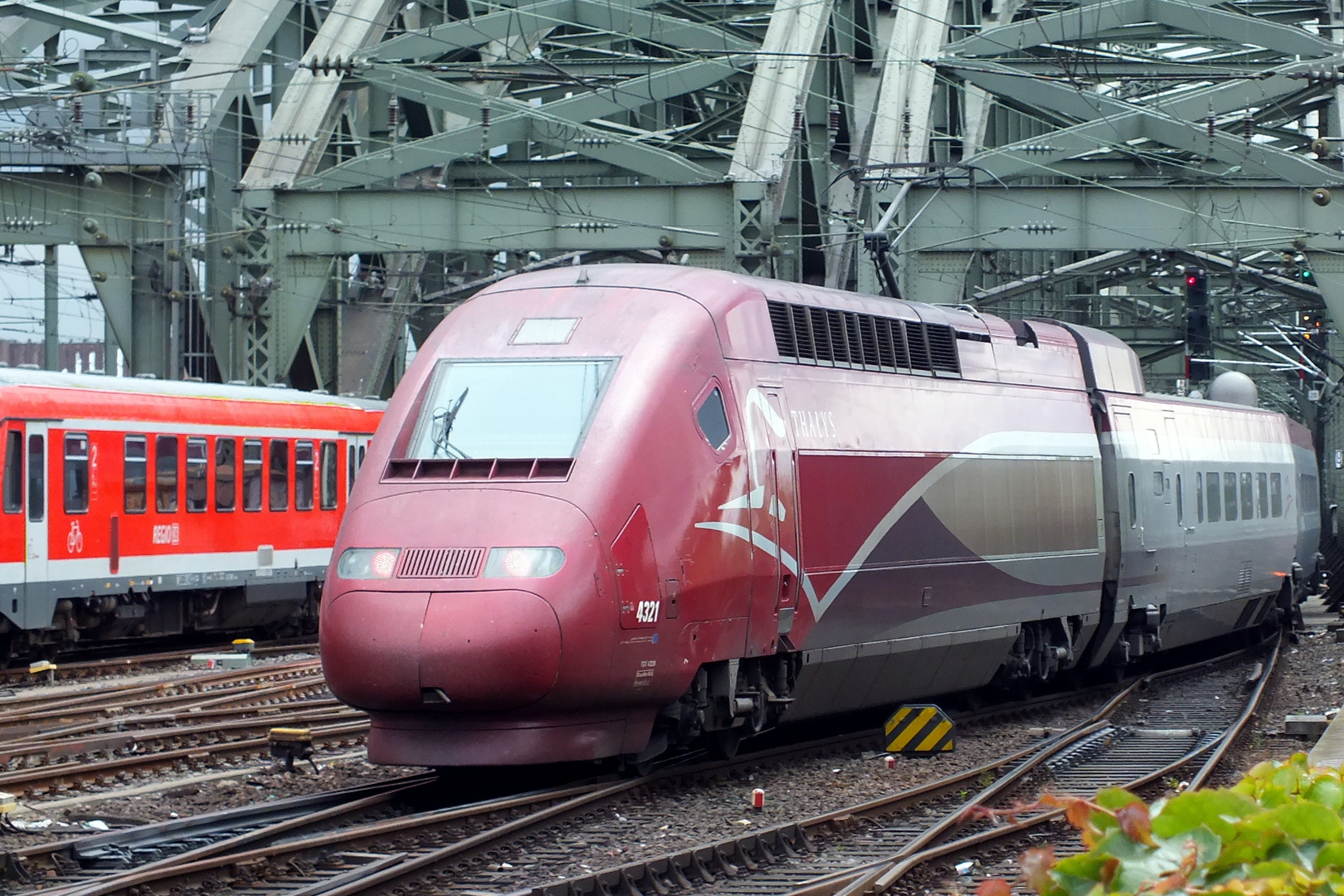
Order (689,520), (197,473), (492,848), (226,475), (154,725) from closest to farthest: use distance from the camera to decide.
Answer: (492,848) → (689,520) → (154,725) → (197,473) → (226,475)

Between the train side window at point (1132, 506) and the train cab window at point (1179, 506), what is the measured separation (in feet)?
4.79

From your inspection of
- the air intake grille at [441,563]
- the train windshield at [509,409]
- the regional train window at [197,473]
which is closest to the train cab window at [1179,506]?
the train windshield at [509,409]

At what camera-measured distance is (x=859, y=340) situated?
1251 centimetres

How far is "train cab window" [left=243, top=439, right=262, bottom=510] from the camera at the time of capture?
2141 cm

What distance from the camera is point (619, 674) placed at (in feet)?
32.1

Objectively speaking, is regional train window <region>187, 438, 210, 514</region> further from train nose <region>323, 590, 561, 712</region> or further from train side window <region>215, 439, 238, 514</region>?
train nose <region>323, 590, 561, 712</region>

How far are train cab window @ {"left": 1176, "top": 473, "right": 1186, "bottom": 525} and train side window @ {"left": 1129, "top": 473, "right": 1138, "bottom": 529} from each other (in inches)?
Answer: 57.5

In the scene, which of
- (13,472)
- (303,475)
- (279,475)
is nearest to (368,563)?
(13,472)

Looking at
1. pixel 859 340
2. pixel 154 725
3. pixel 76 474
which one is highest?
pixel 859 340

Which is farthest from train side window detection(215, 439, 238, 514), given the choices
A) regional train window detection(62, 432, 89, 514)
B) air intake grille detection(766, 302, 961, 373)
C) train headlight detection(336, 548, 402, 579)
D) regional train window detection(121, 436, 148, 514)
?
train headlight detection(336, 548, 402, 579)

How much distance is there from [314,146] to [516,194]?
3.16m

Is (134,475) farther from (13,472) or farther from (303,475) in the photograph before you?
(303,475)

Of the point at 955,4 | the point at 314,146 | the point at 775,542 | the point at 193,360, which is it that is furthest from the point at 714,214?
the point at 955,4

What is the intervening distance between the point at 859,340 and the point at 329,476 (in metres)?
12.2
